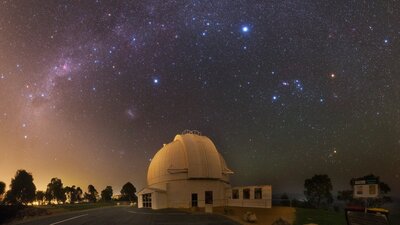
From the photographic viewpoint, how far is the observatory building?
6356cm

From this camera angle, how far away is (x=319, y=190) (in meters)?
90.5

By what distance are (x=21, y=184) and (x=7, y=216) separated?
56.9m

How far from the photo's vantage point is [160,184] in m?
67.1

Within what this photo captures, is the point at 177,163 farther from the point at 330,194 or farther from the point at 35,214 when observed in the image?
the point at 330,194

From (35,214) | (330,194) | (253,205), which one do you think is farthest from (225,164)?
(35,214)

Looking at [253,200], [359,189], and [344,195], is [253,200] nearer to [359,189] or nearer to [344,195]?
[359,189]

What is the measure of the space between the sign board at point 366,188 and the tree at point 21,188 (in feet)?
297

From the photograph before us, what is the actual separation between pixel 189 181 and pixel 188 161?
11.7ft

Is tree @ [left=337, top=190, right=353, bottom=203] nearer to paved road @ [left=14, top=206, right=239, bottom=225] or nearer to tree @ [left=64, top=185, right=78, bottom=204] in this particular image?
paved road @ [left=14, top=206, right=239, bottom=225]

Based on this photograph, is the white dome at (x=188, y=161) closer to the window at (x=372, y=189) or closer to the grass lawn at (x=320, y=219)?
the grass lawn at (x=320, y=219)

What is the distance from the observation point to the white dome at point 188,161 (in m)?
64.4

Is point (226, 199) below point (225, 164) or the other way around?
below

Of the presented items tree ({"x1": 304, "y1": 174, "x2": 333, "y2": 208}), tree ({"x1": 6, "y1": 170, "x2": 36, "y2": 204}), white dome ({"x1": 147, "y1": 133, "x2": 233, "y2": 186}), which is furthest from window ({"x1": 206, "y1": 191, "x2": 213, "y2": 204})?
tree ({"x1": 6, "y1": 170, "x2": 36, "y2": 204})

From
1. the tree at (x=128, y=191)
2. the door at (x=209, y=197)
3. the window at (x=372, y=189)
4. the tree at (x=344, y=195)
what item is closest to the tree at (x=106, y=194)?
the tree at (x=128, y=191)
